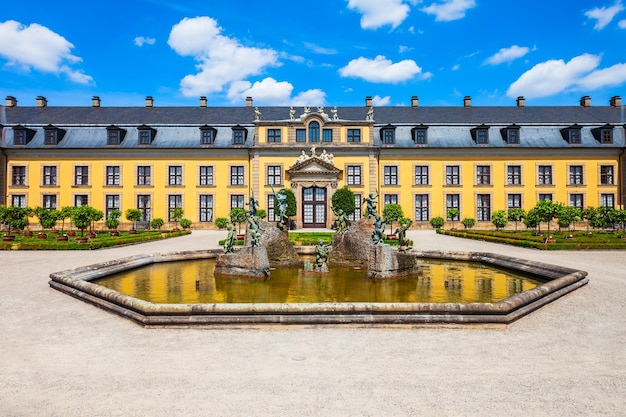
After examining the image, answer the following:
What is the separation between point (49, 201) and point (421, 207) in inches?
1600

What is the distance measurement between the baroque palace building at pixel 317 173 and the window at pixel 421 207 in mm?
114

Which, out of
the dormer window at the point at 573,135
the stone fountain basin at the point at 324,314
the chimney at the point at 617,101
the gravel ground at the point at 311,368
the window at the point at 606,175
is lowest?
the gravel ground at the point at 311,368

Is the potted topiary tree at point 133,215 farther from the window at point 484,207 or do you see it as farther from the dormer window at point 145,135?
the window at point 484,207

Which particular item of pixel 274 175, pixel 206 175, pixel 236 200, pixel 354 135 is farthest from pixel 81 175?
pixel 354 135

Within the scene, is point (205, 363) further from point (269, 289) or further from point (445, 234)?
point (445, 234)

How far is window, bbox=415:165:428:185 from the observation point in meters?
43.9

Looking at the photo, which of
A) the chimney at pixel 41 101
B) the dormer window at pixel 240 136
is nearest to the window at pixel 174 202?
the dormer window at pixel 240 136

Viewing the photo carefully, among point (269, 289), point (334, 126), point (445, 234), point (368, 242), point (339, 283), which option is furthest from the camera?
point (334, 126)

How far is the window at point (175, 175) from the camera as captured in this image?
43.9 m

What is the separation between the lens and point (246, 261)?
1412 cm

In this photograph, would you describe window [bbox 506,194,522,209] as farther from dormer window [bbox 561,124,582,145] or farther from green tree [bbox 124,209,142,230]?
green tree [bbox 124,209,142,230]

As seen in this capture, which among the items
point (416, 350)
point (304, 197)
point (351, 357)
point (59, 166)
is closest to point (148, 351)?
point (351, 357)

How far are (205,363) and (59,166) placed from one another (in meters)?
45.7

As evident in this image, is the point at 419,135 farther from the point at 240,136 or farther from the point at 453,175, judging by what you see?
the point at 240,136
